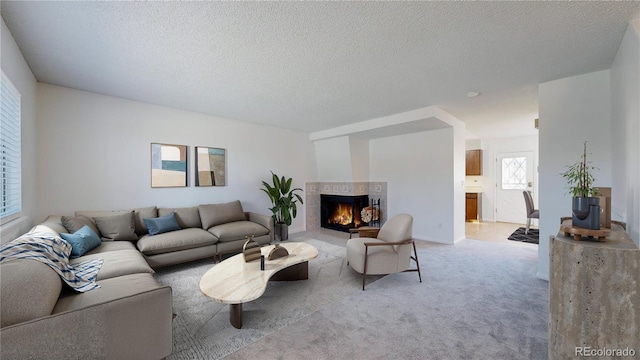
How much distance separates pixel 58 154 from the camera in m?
3.21

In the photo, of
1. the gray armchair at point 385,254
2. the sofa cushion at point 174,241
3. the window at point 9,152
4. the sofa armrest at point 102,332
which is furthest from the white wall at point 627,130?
the window at point 9,152

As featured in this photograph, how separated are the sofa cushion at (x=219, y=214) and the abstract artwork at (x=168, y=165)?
67 centimetres

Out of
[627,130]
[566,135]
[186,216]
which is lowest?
[186,216]

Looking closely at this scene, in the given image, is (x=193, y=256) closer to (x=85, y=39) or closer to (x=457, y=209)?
(x=85, y=39)

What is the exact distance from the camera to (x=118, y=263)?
2.28m

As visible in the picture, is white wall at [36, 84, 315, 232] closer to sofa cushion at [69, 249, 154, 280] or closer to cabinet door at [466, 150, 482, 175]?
sofa cushion at [69, 249, 154, 280]

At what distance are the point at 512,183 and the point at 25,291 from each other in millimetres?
9001

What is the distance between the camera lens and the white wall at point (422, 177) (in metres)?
4.71

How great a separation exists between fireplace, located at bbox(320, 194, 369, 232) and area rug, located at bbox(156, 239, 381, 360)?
7.75 ft

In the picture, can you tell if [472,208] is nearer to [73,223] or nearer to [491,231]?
[491,231]

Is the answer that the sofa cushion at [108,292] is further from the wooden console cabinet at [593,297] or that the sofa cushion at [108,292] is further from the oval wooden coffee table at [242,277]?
the wooden console cabinet at [593,297]

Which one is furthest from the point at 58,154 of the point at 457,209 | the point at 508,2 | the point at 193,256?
the point at 457,209

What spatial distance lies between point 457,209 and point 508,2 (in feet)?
13.0

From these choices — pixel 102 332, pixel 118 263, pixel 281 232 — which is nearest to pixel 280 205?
pixel 281 232
